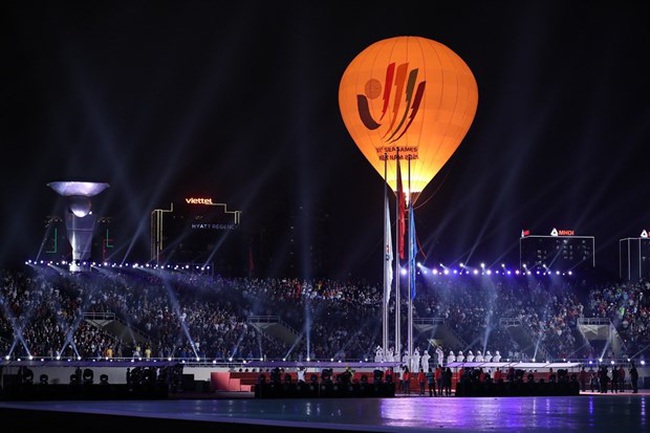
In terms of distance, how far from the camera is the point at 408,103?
214 feet


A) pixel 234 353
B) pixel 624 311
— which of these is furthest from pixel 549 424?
pixel 624 311

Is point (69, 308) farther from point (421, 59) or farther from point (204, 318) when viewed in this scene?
point (421, 59)

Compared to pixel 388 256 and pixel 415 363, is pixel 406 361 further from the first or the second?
pixel 388 256

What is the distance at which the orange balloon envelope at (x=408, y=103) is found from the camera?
65.2 m

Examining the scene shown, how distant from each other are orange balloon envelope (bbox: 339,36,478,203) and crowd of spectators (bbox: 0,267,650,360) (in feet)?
35.5

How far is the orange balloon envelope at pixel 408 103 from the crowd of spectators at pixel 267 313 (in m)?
10.8

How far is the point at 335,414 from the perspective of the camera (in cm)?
3316

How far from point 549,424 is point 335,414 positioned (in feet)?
20.8

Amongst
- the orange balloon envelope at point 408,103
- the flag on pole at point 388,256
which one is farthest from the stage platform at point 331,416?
the orange balloon envelope at point 408,103

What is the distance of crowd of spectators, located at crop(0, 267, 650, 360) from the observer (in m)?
62.6

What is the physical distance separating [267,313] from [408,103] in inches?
673

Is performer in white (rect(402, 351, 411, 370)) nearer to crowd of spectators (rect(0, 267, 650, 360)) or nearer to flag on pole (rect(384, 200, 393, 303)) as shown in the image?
flag on pole (rect(384, 200, 393, 303))

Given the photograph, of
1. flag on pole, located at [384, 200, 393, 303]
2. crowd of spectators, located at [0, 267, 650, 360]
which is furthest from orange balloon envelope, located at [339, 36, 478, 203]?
crowd of spectators, located at [0, 267, 650, 360]

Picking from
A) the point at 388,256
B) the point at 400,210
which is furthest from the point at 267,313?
the point at 400,210
